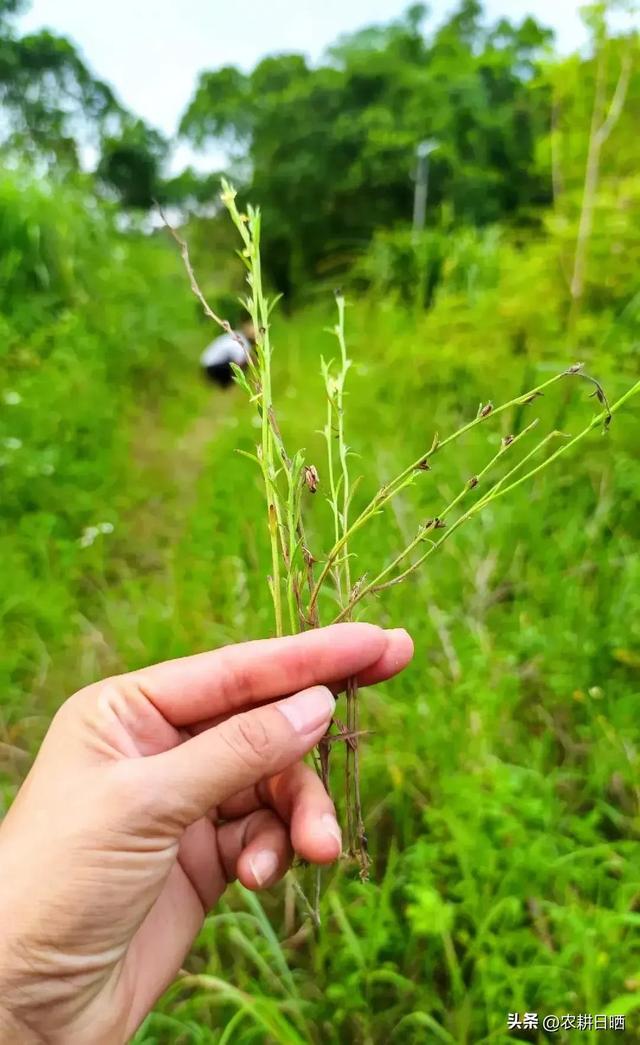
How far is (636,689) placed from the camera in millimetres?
1312

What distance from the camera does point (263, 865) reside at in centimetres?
83

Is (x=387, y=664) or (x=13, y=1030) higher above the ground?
(x=387, y=664)

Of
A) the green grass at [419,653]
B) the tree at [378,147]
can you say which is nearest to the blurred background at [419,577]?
the green grass at [419,653]

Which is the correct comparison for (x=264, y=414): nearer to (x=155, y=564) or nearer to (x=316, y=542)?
(x=316, y=542)

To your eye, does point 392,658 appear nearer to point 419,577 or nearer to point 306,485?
point 306,485

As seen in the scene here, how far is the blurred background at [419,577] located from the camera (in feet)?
3.24

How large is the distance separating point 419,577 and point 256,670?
0.92m

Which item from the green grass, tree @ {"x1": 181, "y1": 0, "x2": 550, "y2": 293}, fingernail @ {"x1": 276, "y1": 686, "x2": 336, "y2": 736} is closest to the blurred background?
the green grass

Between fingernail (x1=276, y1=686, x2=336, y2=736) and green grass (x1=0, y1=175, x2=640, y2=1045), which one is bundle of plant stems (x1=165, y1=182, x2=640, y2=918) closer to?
fingernail (x1=276, y1=686, x2=336, y2=736)

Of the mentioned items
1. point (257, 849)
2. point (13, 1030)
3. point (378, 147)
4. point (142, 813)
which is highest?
point (378, 147)

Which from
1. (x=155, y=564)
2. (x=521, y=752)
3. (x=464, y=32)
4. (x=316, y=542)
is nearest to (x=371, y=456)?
(x=316, y=542)

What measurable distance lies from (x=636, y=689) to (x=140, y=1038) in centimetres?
103

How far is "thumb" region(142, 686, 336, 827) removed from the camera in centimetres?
68

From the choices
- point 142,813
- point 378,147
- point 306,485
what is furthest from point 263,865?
point 378,147
